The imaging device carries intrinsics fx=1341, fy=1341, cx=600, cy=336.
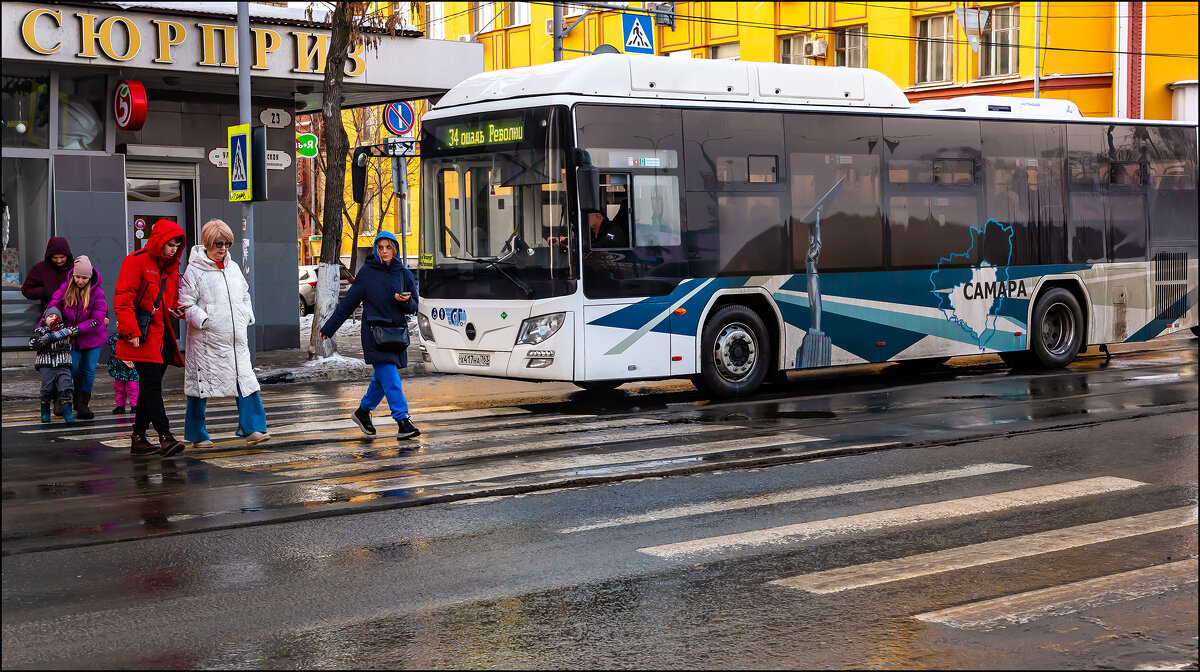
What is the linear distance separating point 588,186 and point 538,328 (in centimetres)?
147

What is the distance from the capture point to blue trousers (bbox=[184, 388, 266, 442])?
1077 centimetres

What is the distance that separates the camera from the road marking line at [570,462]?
29.7 ft

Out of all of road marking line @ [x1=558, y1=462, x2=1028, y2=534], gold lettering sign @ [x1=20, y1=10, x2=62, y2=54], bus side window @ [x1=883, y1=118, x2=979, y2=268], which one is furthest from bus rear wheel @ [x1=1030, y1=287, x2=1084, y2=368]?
gold lettering sign @ [x1=20, y1=10, x2=62, y2=54]

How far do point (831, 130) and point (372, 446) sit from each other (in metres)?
6.78

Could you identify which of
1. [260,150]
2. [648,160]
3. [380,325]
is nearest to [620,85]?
[648,160]

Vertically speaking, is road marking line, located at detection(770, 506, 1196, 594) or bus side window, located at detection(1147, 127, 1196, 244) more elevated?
bus side window, located at detection(1147, 127, 1196, 244)

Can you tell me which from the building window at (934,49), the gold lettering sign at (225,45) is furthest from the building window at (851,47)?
the gold lettering sign at (225,45)

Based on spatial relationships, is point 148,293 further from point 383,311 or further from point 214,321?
point 383,311

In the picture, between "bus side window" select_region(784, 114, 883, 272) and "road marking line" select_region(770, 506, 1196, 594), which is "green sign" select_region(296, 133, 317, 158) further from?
"road marking line" select_region(770, 506, 1196, 594)

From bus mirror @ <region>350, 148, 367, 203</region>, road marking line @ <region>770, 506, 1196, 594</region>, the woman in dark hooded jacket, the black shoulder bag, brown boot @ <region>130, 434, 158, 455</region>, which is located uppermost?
bus mirror @ <region>350, 148, 367, 203</region>

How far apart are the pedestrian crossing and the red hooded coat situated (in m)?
4.48

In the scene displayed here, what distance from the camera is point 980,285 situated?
53.0 ft

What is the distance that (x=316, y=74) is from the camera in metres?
20.9

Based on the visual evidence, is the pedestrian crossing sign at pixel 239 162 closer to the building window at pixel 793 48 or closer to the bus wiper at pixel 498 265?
the bus wiper at pixel 498 265
